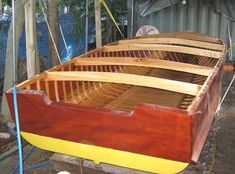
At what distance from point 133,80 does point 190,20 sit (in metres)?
5.01

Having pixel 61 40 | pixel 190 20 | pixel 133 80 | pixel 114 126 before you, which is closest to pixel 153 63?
pixel 133 80

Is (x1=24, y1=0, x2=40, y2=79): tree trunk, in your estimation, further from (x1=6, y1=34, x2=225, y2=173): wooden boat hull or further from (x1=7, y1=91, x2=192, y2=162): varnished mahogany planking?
(x1=7, y1=91, x2=192, y2=162): varnished mahogany planking

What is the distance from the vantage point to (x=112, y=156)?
7.59 feet

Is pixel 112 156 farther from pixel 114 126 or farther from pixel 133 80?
pixel 133 80

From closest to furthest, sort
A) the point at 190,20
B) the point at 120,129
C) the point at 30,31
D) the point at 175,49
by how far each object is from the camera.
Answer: the point at 120,129, the point at 30,31, the point at 175,49, the point at 190,20

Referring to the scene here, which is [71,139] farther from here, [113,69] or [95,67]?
[113,69]

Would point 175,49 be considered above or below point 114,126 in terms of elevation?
above

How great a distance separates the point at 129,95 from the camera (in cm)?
384

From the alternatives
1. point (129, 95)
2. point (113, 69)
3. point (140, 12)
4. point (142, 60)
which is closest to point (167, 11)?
point (140, 12)

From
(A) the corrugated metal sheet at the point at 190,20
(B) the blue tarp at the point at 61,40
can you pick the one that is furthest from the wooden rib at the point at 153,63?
(A) the corrugated metal sheet at the point at 190,20

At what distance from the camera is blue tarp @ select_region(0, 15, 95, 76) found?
225 inches

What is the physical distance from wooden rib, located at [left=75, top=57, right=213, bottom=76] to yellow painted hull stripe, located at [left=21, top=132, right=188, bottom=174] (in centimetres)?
100

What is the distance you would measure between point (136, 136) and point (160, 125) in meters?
0.21

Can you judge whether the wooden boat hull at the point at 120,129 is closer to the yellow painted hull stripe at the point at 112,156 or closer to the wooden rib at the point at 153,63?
the yellow painted hull stripe at the point at 112,156
